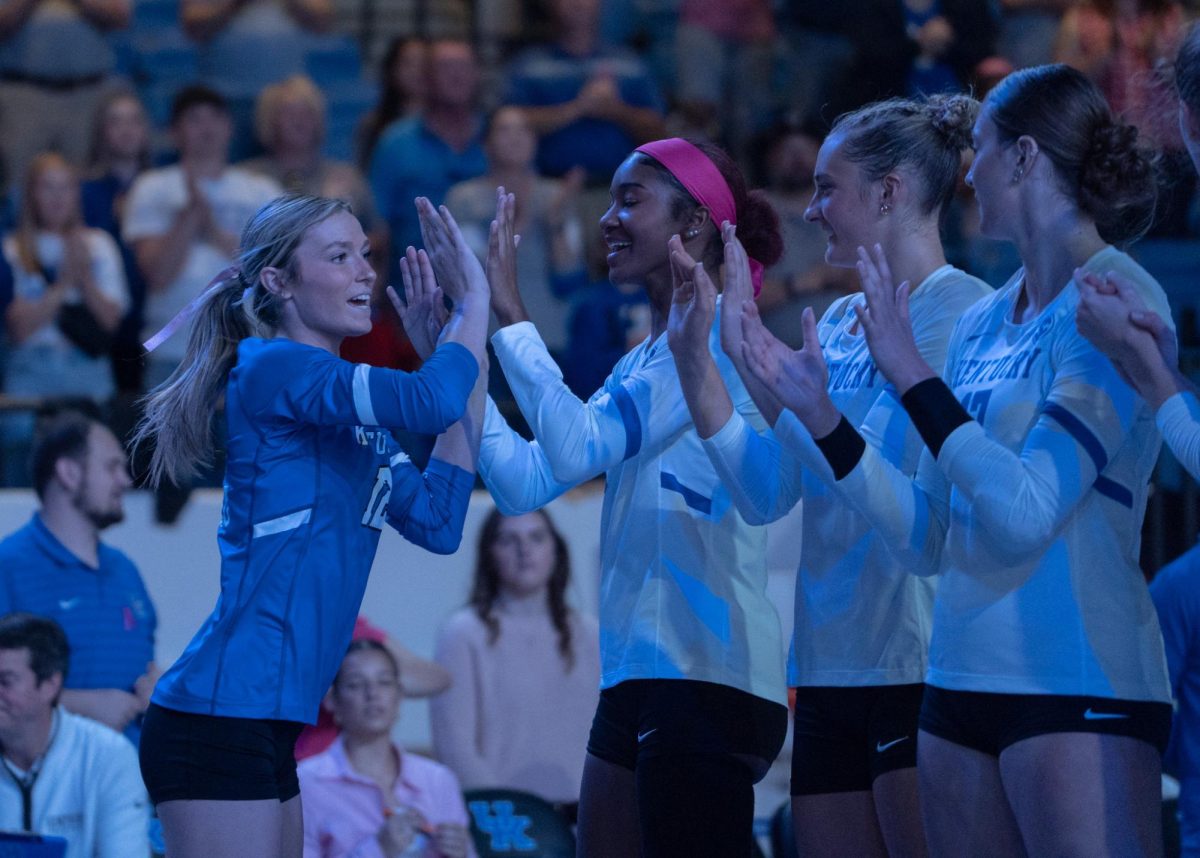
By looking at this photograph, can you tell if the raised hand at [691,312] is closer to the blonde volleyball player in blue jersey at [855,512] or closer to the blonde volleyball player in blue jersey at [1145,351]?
the blonde volleyball player in blue jersey at [855,512]

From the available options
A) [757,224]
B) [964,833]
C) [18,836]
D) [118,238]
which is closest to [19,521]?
[118,238]

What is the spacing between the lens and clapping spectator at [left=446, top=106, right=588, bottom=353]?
6.92 metres

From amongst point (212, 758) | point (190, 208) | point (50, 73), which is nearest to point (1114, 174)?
point (212, 758)

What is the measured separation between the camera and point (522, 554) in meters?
5.76

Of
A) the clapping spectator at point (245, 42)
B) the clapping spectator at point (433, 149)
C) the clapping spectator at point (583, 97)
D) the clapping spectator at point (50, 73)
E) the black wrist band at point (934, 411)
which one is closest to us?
the black wrist band at point (934, 411)

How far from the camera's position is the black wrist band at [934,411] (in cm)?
258

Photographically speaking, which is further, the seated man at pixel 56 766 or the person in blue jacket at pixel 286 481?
the seated man at pixel 56 766

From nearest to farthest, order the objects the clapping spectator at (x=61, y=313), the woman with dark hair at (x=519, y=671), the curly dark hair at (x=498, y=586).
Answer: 1. the woman with dark hair at (x=519, y=671)
2. the curly dark hair at (x=498, y=586)
3. the clapping spectator at (x=61, y=313)

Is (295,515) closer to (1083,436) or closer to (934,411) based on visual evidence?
(934,411)

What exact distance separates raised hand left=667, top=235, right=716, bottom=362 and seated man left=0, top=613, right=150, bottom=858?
2.26 metres

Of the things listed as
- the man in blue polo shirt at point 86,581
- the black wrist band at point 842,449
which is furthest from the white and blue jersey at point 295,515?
the man in blue polo shirt at point 86,581

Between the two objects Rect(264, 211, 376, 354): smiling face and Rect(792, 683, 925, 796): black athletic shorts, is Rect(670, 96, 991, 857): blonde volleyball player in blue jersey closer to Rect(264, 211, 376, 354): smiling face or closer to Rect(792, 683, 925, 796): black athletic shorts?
Rect(792, 683, 925, 796): black athletic shorts

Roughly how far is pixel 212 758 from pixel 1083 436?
148 cm

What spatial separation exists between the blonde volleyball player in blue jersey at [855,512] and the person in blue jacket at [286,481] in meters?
0.47
